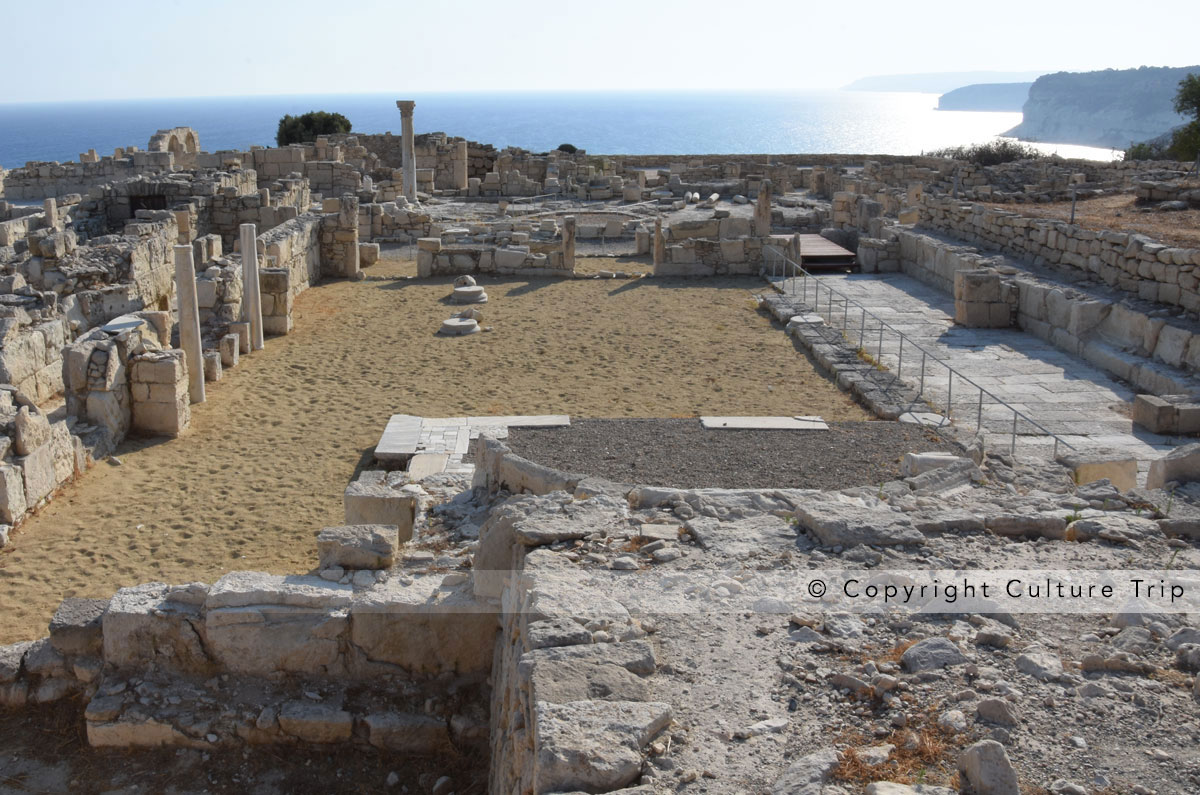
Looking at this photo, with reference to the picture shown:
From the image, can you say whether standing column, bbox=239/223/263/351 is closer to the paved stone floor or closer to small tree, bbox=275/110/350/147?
the paved stone floor

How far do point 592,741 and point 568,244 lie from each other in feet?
60.1

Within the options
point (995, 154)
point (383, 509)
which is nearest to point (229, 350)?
point (383, 509)

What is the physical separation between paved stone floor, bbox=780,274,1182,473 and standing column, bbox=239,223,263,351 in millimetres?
9004

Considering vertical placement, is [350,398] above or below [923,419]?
below

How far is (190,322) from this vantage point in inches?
522

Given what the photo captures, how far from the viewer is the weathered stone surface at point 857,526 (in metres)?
6.27

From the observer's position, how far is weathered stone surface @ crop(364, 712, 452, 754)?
20.3 feet

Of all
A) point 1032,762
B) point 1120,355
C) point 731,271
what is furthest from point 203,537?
point 731,271

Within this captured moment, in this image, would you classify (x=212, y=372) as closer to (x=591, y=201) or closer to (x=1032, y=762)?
(x=1032, y=762)

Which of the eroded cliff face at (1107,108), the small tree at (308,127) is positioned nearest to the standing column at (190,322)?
the small tree at (308,127)

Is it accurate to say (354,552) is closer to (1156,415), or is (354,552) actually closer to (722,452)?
(722,452)

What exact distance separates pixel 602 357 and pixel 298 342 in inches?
189

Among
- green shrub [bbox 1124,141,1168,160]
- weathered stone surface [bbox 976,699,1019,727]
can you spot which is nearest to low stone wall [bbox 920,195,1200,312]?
weathered stone surface [bbox 976,699,1019,727]

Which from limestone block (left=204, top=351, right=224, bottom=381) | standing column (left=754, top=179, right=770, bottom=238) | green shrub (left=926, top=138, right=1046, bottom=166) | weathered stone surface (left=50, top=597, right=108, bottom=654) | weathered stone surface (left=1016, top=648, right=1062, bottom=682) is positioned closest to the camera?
weathered stone surface (left=1016, top=648, right=1062, bottom=682)
